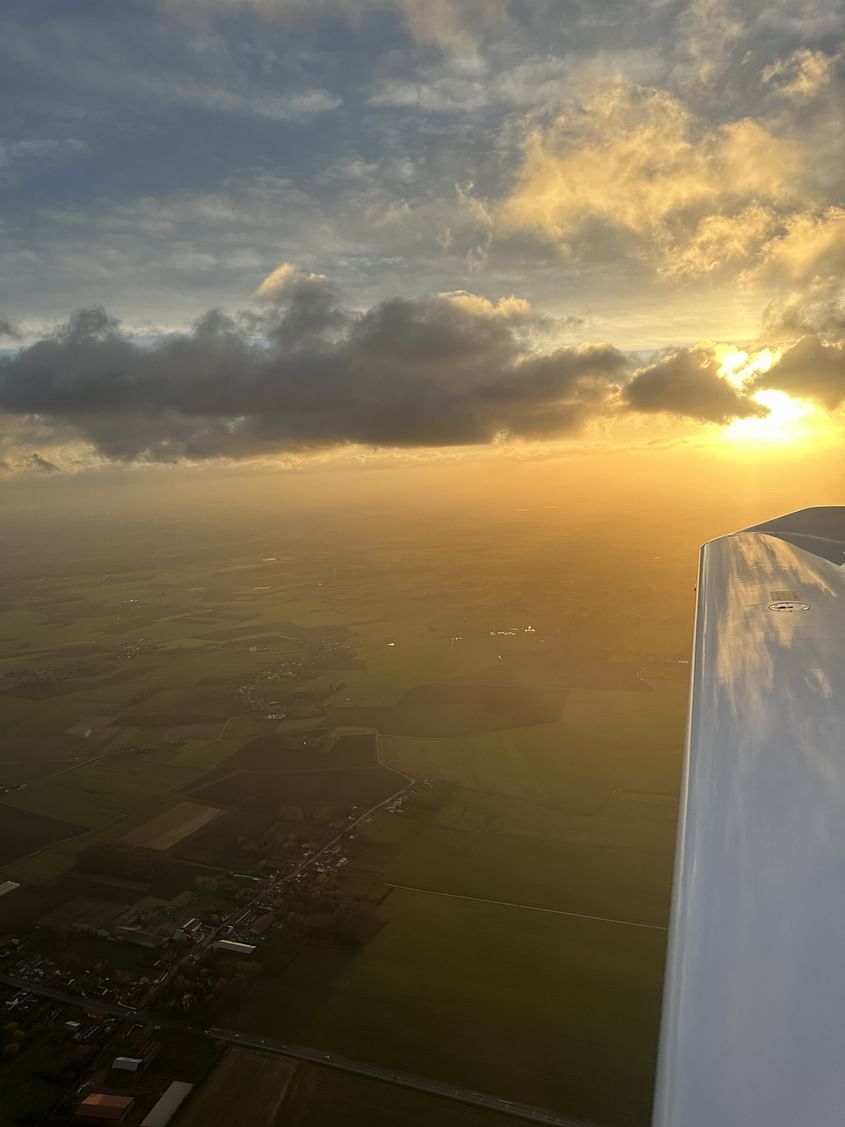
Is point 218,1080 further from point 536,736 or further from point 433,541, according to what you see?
point 433,541

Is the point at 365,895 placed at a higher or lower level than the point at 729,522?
lower

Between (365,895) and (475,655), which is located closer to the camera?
(365,895)

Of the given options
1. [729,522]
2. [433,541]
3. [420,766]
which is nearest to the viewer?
[420,766]

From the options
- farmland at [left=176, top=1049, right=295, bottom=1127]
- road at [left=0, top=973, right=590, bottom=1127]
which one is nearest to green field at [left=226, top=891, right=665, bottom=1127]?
road at [left=0, top=973, right=590, bottom=1127]

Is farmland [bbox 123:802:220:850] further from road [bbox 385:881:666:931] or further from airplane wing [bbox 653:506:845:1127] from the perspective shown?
airplane wing [bbox 653:506:845:1127]

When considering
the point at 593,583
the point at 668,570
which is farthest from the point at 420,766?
the point at 668,570

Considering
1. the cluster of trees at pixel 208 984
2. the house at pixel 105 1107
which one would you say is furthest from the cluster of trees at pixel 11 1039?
the cluster of trees at pixel 208 984
